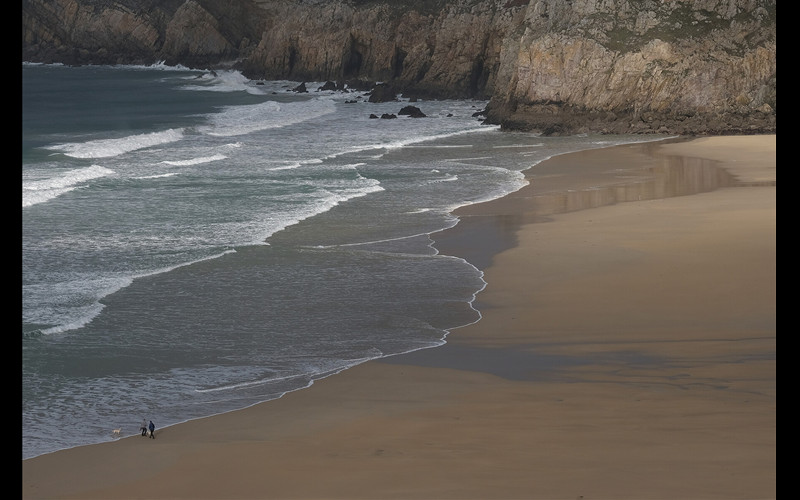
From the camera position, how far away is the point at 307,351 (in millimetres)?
13727

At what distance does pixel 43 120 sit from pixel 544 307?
40.4 m

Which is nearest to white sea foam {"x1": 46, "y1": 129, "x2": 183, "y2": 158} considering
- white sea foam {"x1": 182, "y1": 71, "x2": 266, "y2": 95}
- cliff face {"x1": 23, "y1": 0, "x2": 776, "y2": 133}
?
cliff face {"x1": 23, "y1": 0, "x2": 776, "y2": 133}

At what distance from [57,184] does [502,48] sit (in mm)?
24270

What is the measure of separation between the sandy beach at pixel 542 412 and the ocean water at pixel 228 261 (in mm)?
694

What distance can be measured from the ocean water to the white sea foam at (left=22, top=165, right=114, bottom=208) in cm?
12

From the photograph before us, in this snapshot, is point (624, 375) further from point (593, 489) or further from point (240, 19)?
point (240, 19)

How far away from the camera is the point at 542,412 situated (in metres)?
11.0

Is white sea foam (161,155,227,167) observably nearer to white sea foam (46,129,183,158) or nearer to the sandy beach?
white sea foam (46,129,183,158)

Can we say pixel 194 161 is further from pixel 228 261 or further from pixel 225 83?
pixel 225 83

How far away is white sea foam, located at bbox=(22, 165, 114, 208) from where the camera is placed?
87.4ft

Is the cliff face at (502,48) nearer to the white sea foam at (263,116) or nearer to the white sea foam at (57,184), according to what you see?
the white sea foam at (263,116)

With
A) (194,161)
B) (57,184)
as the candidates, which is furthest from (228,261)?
(194,161)

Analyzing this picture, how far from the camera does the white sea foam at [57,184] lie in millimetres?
26625
